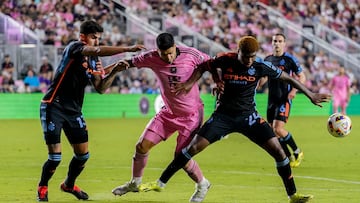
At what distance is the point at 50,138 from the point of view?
11523 millimetres

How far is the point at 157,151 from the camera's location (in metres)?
20.2

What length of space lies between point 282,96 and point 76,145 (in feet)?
21.7

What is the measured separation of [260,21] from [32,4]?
430 inches

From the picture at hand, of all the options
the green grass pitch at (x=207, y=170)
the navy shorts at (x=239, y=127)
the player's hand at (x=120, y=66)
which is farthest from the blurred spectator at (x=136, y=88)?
the navy shorts at (x=239, y=127)

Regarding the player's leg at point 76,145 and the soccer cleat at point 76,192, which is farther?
the soccer cleat at point 76,192

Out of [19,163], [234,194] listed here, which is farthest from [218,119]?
[19,163]

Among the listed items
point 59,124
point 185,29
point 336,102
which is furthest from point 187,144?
point 185,29

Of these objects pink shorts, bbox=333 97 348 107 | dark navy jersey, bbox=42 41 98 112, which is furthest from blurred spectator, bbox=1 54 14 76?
dark navy jersey, bbox=42 41 98 112

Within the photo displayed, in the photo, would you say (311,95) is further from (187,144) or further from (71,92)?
(71,92)

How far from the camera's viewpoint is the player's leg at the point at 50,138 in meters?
11.5

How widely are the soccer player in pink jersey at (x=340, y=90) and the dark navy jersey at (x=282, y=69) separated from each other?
18.2 metres

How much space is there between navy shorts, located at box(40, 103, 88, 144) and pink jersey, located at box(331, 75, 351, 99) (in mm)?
24637

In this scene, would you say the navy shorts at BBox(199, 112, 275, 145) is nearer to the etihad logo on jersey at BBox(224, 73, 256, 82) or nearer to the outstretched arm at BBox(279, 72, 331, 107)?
the etihad logo on jersey at BBox(224, 73, 256, 82)

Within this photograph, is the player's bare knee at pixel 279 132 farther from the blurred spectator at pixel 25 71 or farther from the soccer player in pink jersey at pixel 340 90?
the soccer player in pink jersey at pixel 340 90
